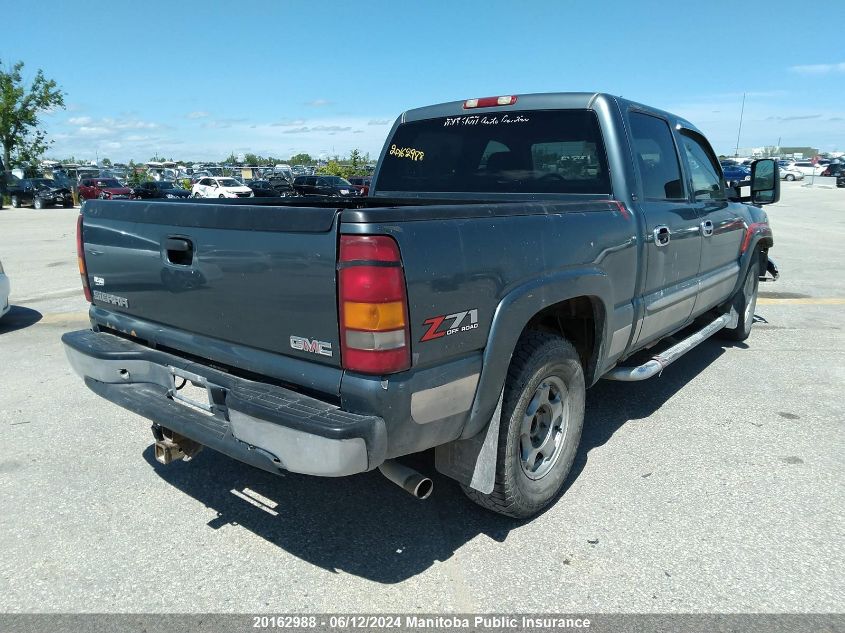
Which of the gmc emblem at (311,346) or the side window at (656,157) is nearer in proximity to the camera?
the gmc emblem at (311,346)

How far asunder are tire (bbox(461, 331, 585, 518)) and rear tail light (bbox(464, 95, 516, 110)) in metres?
1.80

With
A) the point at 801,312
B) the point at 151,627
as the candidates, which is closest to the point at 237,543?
the point at 151,627

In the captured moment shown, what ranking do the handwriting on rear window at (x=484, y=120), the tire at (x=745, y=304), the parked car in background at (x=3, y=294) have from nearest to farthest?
the handwriting on rear window at (x=484, y=120), the tire at (x=745, y=304), the parked car in background at (x=3, y=294)

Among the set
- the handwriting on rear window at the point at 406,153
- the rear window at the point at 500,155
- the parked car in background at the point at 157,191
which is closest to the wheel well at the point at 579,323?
the rear window at the point at 500,155

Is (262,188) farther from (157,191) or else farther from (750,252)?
(750,252)

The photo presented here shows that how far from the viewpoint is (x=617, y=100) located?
3.70 meters

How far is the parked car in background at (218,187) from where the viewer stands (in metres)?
33.4

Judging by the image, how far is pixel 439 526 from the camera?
9.97 ft

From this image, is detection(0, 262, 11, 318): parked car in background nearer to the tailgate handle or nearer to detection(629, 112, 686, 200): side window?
the tailgate handle

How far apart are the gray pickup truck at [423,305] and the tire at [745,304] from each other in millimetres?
2030

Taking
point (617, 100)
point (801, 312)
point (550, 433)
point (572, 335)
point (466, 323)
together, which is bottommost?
point (801, 312)

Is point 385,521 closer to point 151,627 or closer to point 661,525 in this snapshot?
point 151,627

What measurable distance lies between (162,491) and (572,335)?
240 cm

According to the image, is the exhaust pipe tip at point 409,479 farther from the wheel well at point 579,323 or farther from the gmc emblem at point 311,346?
the wheel well at point 579,323
